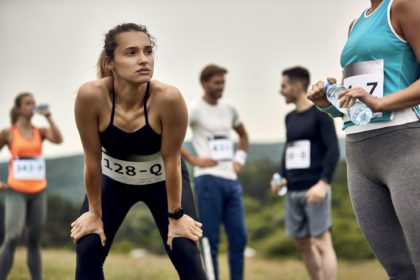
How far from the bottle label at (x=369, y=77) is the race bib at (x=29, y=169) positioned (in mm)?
3938

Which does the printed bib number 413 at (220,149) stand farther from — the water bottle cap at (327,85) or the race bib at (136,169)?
the water bottle cap at (327,85)

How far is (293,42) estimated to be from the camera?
8602 mm

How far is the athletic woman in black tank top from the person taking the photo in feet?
10.4

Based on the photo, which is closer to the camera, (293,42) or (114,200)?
(114,200)

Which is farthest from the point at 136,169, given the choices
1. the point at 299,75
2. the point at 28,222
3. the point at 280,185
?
the point at 28,222

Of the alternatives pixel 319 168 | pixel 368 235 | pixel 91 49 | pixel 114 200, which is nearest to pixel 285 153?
pixel 319 168

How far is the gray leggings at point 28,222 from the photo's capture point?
6.05 meters

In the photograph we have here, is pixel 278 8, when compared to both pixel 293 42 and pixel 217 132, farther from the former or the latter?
pixel 217 132

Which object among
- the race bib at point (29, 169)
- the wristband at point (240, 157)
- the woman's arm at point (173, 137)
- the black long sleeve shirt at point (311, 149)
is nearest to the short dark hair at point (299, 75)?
the black long sleeve shirt at point (311, 149)

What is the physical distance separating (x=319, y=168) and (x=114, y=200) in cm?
241

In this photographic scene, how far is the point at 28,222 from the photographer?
243 inches

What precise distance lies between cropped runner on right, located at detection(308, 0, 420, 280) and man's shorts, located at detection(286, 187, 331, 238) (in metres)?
2.55

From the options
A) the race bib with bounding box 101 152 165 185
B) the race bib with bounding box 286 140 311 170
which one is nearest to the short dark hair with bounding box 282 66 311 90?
the race bib with bounding box 286 140 311 170

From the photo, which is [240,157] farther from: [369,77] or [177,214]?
[369,77]
